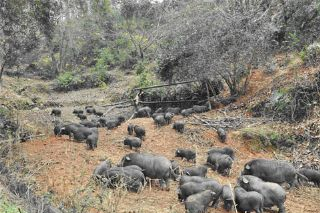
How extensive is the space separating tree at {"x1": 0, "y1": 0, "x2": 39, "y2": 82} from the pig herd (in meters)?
3.41

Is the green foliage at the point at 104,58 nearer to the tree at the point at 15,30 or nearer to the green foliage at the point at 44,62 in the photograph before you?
the green foliage at the point at 44,62

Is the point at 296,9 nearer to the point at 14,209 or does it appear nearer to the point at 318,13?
the point at 318,13

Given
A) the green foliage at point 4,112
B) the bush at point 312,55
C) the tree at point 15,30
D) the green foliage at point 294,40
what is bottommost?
the green foliage at point 4,112

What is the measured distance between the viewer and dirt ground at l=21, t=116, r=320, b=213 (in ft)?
29.9

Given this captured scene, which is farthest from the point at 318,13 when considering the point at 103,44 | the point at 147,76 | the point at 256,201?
the point at 103,44

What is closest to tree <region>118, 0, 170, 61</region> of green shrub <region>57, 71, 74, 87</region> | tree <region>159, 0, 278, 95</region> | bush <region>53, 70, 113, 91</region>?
bush <region>53, 70, 113, 91</region>

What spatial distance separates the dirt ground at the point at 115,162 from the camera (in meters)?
9.12

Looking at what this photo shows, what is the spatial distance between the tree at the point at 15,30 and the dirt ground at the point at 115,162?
10.6 ft

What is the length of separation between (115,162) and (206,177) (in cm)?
284

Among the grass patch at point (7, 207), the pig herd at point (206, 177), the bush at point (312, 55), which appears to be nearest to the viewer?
the grass patch at point (7, 207)

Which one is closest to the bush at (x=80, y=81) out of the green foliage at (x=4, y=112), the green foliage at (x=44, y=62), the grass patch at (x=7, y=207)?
the green foliage at (x=44, y=62)

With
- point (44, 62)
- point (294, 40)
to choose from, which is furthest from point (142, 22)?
point (294, 40)

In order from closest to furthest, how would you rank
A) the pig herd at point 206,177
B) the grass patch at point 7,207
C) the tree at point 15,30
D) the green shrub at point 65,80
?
the grass patch at point 7,207 < the pig herd at point 206,177 < the tree at point 15,30 < the green shrub at point 65,80

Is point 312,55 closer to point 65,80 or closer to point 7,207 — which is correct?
point 7,207
